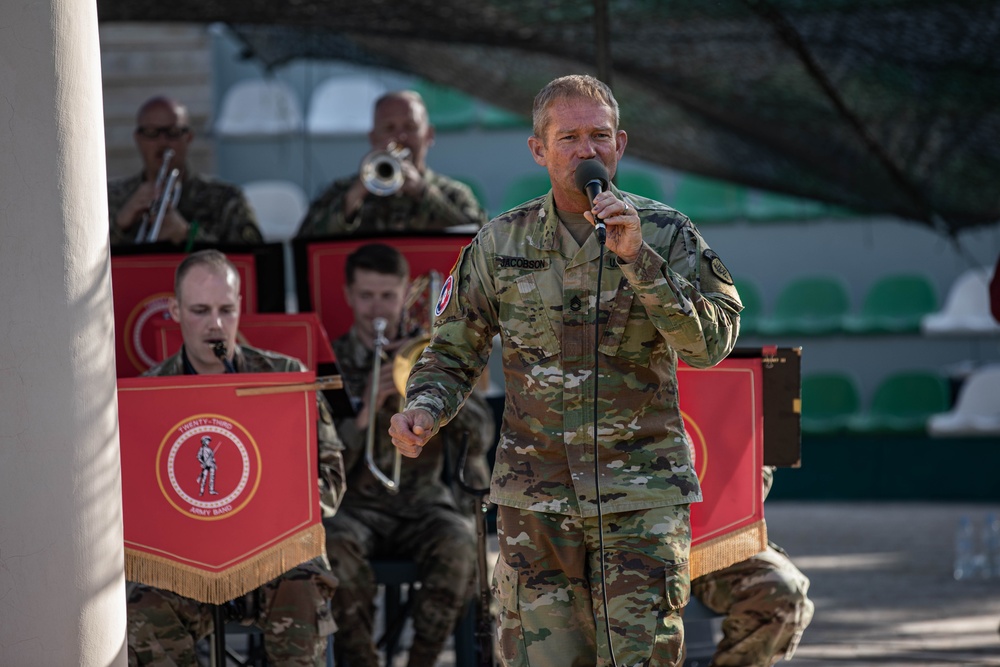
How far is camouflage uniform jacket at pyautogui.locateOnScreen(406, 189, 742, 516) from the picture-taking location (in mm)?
3232

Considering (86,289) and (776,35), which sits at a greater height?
(776,35)

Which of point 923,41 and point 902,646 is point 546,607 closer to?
point 902,646

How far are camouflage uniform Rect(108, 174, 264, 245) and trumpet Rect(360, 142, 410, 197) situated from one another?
57 cm

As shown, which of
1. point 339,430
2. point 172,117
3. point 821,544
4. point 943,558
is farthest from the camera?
point 821,544

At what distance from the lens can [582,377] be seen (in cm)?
325

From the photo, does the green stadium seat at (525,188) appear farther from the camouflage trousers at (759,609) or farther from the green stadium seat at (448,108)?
the camouflage trousers at (759,609)

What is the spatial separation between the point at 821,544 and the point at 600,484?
6.21 metres

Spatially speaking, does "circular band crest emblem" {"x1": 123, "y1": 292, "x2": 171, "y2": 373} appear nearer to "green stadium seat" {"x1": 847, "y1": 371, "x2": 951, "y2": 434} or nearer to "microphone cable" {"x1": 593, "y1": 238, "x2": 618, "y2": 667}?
"microphone cable" {"x1": 593, "y1": 238, "x2": 618, "y2": 667}

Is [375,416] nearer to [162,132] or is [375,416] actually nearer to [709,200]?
[162,132]

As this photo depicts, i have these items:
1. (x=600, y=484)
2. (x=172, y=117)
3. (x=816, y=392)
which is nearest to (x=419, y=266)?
(x=172, y=117)

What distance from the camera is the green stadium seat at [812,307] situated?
40.3ft

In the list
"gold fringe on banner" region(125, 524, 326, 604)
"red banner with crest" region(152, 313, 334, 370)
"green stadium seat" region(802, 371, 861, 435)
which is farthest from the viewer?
"green stadium seat" region(802, 371, 861, 435)

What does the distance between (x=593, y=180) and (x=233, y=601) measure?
84.3 inches

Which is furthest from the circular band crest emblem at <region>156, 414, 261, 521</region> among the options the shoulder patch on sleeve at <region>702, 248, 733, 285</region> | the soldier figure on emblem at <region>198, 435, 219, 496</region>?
the shoulder patch on sleeve at <region>702, 248, 733, 285</region>
